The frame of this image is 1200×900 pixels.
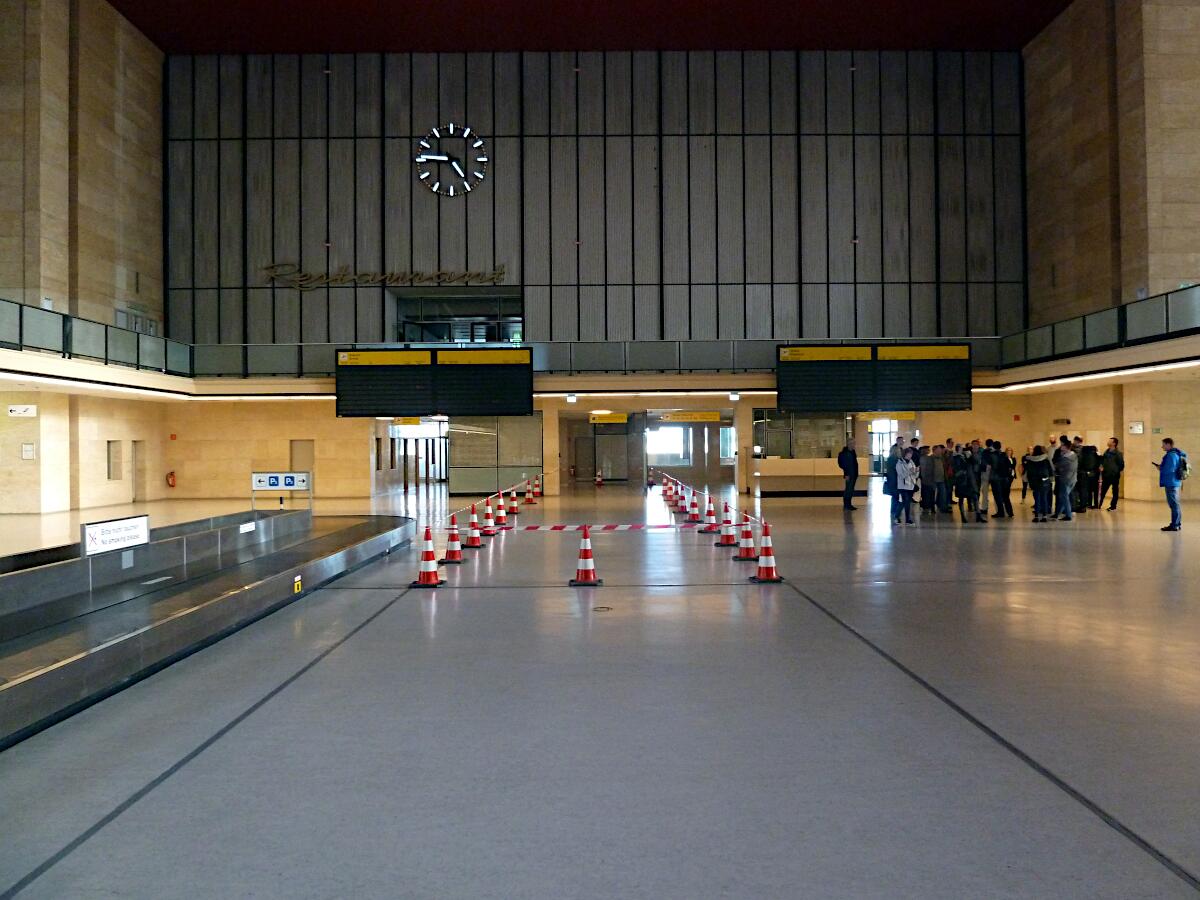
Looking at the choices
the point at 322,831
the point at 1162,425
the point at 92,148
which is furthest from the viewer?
the point at 92,148

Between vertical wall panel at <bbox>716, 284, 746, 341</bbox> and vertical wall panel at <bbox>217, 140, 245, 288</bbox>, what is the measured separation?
16949 mm

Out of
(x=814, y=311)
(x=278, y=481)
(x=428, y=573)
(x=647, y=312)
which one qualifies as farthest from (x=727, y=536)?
(x=814, y=311)

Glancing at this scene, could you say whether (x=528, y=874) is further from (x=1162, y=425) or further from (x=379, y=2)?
(x=379, y=2)

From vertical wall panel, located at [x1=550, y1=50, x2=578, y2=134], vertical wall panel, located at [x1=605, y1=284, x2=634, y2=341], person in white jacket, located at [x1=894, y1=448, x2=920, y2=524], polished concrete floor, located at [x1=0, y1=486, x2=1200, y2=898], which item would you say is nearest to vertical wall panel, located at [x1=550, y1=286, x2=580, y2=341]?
vertical wall panel, located at [x1=605, y1=284, x2=634, y2=341]

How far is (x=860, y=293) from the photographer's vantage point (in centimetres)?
3491

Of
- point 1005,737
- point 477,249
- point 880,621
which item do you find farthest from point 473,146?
point 1005,737

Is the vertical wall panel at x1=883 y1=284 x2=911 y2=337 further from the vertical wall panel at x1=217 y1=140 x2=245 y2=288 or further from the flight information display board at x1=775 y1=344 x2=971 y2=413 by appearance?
the vertical wall panel at x1=217 y1=140 x2=245 y2=288

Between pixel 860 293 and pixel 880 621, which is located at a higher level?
pixel 860 293

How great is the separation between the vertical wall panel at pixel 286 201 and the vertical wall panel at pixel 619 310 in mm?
11167

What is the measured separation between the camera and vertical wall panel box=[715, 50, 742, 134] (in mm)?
34812

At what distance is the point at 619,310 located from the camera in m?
35.1

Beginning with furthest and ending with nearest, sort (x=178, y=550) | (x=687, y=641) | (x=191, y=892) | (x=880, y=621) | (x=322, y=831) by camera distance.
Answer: (x=178, y=550) → (x=880, y=621) → (x=687, y=641) → (x=322, y=831) → (x=191, y=892)

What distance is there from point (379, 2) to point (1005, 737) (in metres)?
30.8

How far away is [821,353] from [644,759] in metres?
24.7
